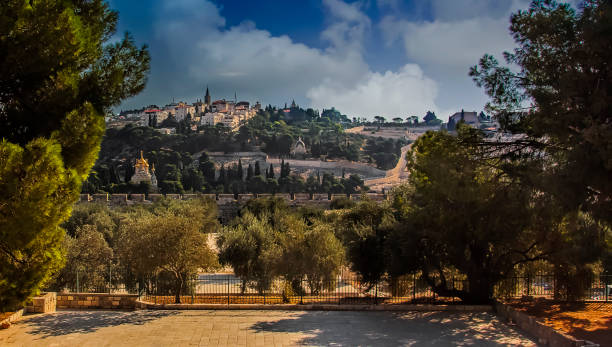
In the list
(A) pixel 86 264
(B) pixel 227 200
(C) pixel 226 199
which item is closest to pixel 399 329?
(A) pixel 86 264

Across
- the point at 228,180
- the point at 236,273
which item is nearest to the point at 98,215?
the point at 236,273

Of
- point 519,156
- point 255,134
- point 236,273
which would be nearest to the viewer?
point 519,156

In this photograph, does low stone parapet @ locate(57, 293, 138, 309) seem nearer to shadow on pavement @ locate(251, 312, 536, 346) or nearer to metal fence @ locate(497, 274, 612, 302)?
shadow on pavement @ locate(251, 312, 536, 346)

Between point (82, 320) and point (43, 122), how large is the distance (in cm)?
394

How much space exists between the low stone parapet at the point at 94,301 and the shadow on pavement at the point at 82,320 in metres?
0.28

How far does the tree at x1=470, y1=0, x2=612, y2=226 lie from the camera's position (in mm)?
6871

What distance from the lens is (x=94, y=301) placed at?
9898 mm

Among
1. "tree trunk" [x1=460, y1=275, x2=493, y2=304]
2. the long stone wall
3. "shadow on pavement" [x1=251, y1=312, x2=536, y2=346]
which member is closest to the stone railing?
the long stone wall

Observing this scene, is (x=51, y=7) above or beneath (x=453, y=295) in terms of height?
above

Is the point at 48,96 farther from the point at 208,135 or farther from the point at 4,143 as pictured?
the point at 208,135

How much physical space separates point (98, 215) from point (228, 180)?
4392cm

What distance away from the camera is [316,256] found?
43.9 ft

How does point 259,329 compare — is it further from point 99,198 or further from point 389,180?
point 389,180

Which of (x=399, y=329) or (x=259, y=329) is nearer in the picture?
(x=259, y=329)
